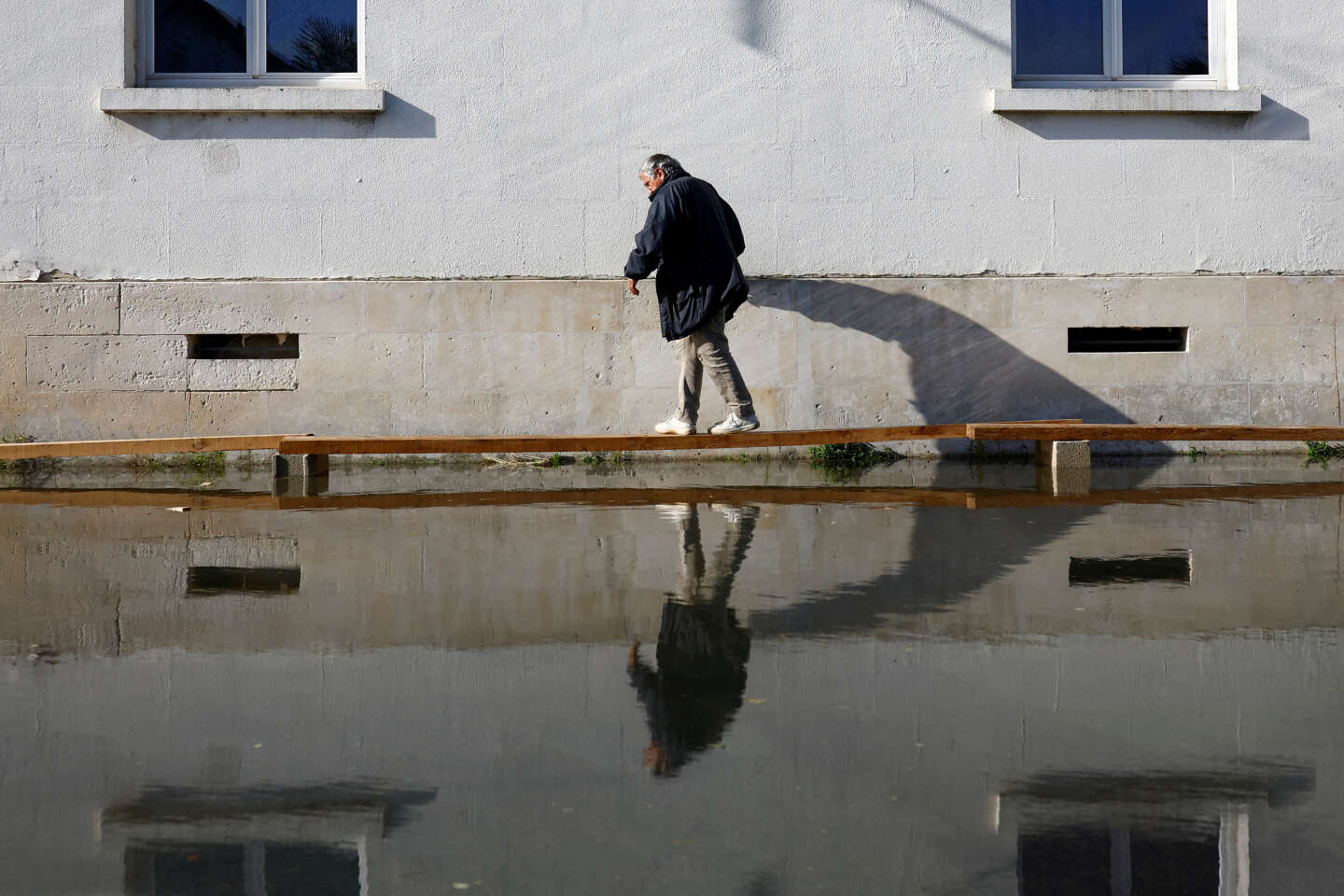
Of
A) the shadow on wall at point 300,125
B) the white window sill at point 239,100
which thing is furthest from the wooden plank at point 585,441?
the white window sill at point 239,100

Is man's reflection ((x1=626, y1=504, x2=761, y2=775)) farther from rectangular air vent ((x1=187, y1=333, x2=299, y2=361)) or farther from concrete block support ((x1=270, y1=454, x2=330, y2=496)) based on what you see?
rectangular air vent ((x1=187, y1=333, x2=299, y2=361))

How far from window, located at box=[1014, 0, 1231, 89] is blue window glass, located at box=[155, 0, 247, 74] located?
5.49 m

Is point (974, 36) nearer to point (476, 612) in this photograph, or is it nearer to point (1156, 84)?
point (1156, 84)

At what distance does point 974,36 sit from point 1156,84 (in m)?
1.46

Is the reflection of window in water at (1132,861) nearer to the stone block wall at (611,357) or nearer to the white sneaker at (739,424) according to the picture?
the white sneaker at (739,424)

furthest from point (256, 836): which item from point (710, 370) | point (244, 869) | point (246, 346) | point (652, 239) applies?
point (246, 346)

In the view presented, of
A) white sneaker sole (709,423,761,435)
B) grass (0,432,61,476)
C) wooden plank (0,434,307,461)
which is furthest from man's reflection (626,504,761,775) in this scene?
grass (0,432,61,476)

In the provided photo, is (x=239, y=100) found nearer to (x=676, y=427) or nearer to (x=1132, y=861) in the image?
(x=676, y=427)

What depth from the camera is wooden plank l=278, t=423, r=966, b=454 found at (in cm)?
822

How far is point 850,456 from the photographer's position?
9.51 meters

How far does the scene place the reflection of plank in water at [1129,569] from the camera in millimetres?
5180

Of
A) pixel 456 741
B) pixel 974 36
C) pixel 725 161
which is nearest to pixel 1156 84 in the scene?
pixel 974 36

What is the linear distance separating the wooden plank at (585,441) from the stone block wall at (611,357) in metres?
1.15

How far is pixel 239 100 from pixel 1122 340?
634cm
